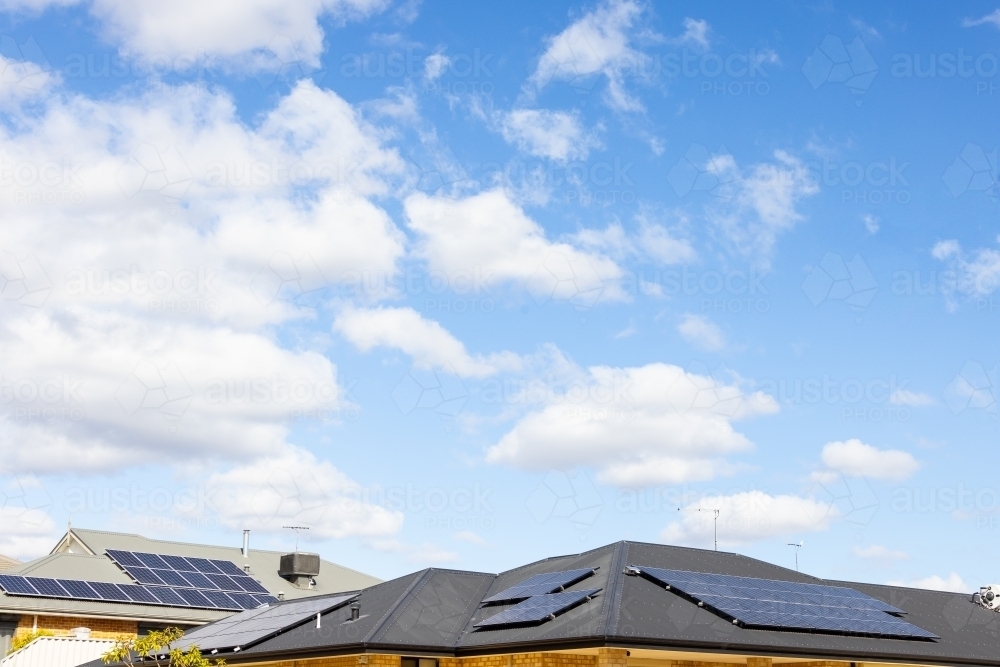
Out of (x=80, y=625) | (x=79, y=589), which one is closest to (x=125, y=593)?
(x=79, y=589)

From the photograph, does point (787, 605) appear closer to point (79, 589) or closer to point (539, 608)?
point (539, 608)

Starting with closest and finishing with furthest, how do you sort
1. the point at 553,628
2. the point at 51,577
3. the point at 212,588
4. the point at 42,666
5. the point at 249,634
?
the point at 553,628 → the point at 249,634 → the point at 42,666 → the point at 51,577 → the point at 212,588

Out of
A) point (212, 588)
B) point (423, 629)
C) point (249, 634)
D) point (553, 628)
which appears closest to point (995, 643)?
point (553, 628)

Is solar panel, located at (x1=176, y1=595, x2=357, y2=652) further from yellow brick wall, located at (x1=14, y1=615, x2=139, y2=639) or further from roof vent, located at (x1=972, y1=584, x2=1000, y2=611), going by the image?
roof vent, located at (x1=972, y1=584, x2=1000, y2=611)

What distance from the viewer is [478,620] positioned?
Result: 98.8 ft

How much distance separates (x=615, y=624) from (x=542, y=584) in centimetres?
525

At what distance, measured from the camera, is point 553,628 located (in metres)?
26.4

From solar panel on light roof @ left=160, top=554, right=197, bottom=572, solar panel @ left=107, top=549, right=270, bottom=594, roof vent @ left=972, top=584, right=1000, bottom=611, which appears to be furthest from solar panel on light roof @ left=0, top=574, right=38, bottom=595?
roof vent @ left=972, top=584, right=1000, bottom=611

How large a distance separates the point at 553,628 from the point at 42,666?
744 inches

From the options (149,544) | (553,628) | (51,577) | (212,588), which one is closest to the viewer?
(553,628)

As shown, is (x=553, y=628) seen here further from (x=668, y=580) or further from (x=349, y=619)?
(x=349, y=619)

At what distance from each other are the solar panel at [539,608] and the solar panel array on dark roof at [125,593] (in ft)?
56.6

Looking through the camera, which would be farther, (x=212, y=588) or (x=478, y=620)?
(x=212, y=588)

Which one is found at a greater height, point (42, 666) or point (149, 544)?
point (149, 544)
